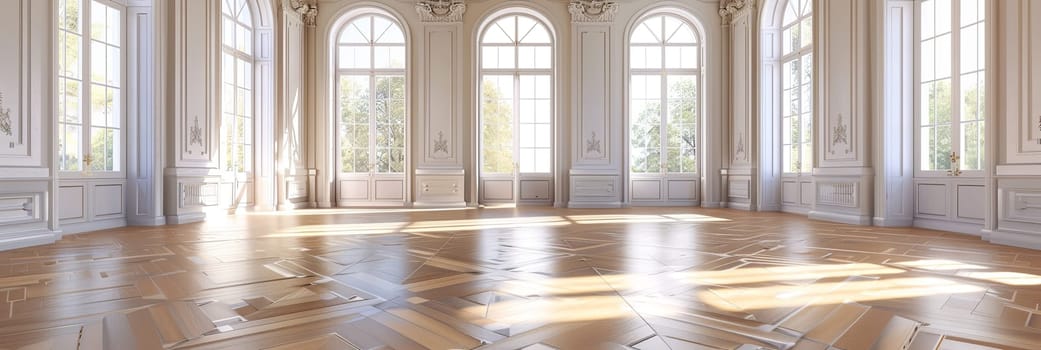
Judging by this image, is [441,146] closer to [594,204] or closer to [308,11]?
[594,204]

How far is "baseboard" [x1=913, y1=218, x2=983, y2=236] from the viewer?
516 centimetres

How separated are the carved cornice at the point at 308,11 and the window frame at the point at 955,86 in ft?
28.1

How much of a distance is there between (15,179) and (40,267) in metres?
1.65

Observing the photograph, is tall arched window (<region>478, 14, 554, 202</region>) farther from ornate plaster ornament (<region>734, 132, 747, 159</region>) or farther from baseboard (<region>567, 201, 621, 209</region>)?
ornate plaster ornament (<region>734, 132, 747, 159</region>)

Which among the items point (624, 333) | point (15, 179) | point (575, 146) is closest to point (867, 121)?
point (575, 146)

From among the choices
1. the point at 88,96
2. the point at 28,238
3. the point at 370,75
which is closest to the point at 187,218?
the point at 88,96

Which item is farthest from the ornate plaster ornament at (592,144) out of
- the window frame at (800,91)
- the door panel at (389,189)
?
the door panel at (389,189)

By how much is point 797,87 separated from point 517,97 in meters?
4.44

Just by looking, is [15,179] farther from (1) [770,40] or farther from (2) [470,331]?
(1) [770,40]

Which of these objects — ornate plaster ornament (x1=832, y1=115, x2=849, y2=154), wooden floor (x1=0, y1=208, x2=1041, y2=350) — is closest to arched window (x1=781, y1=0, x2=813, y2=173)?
ornate plaster ornament (x1=832, y1=115, x2=849, y2=154)

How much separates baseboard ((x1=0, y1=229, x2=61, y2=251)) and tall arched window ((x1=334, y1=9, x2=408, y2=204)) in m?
5.01

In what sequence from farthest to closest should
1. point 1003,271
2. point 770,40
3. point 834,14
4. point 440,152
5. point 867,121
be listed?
point 440,152 → point 770,40 → point 834,14 → point 867,121 → point 1003,271

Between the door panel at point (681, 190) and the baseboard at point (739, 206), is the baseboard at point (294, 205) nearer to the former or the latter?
the door panel at point (681, 190)

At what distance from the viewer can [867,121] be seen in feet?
20.0
